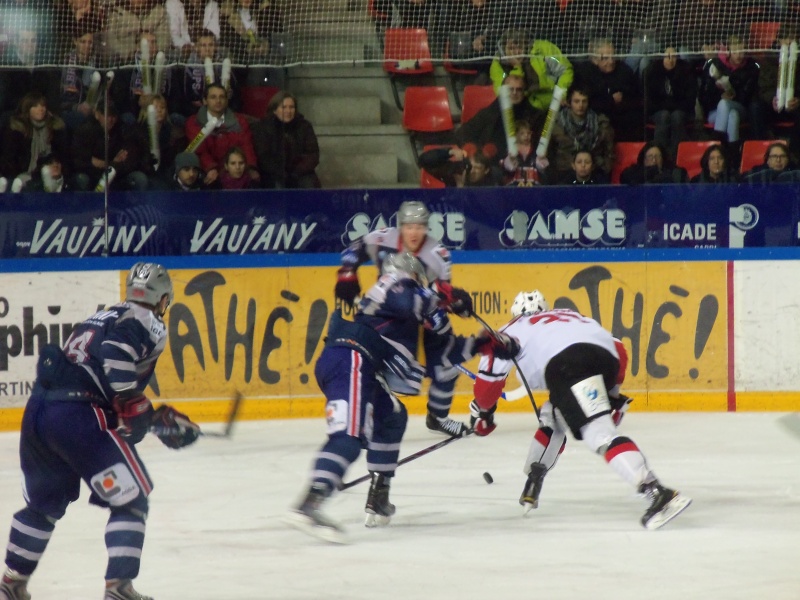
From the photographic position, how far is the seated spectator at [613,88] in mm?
7527

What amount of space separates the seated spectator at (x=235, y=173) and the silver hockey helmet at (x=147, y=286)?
3802 millimetres

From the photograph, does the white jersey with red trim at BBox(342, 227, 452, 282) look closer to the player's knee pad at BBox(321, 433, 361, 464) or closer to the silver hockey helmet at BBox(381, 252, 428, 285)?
the silver hockey helmet at BBox(381, 252, 428, 285)

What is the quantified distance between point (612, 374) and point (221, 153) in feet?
11.4

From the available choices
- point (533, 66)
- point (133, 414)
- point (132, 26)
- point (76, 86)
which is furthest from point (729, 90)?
point (133, 414)

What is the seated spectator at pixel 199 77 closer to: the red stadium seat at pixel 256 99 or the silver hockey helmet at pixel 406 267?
the red stadium seat at pixel 256 99

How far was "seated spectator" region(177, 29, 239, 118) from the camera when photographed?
7.50 metres

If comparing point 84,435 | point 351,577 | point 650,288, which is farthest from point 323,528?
point 650,288

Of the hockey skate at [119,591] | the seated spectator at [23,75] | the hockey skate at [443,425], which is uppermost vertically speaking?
the seated spectator at [23,75]

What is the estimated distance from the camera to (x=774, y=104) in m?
7.61

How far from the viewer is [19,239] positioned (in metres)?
7.34

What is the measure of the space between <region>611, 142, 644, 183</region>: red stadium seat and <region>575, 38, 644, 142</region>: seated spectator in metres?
0.03

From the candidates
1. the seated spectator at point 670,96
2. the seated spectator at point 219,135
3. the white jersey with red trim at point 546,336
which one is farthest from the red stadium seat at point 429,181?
the white jersey with red trim at point 546,336

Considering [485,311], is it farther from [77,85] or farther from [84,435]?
[84,435]

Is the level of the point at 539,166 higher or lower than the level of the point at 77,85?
lower
